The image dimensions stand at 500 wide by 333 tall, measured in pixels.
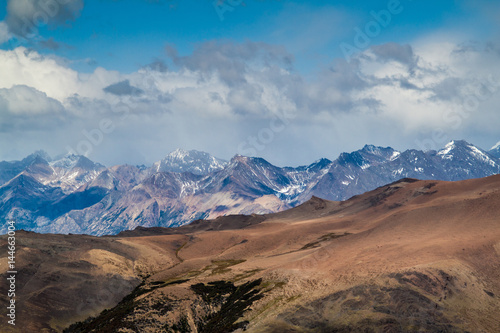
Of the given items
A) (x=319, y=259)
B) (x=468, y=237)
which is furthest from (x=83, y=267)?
(x=468, y=237)

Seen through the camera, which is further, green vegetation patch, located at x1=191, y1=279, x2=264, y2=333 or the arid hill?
green vegetation patch, located at x1=191, y1=279, x2=264, y2=333

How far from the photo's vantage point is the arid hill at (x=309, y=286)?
294 feet

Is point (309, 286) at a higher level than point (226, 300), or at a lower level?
lower

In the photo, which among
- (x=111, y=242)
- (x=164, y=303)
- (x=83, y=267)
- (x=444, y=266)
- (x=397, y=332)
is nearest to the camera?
(x=397, y=332)

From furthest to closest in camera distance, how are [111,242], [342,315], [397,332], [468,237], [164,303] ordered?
[111,242]
[468,237]
[164,303]
[342,315]
[397,332]

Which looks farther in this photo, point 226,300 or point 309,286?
point 226,300

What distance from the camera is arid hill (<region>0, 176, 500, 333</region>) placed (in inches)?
3524

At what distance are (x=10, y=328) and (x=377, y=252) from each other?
345ft

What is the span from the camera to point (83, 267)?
147 meters

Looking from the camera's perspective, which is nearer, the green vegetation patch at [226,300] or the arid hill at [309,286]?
the arid hill at [309,286]

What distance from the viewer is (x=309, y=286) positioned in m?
110

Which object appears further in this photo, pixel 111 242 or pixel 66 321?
pixel 111 242

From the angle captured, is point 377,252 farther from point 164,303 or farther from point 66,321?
point 66,321

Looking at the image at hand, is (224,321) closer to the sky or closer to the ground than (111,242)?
closer to the ground
